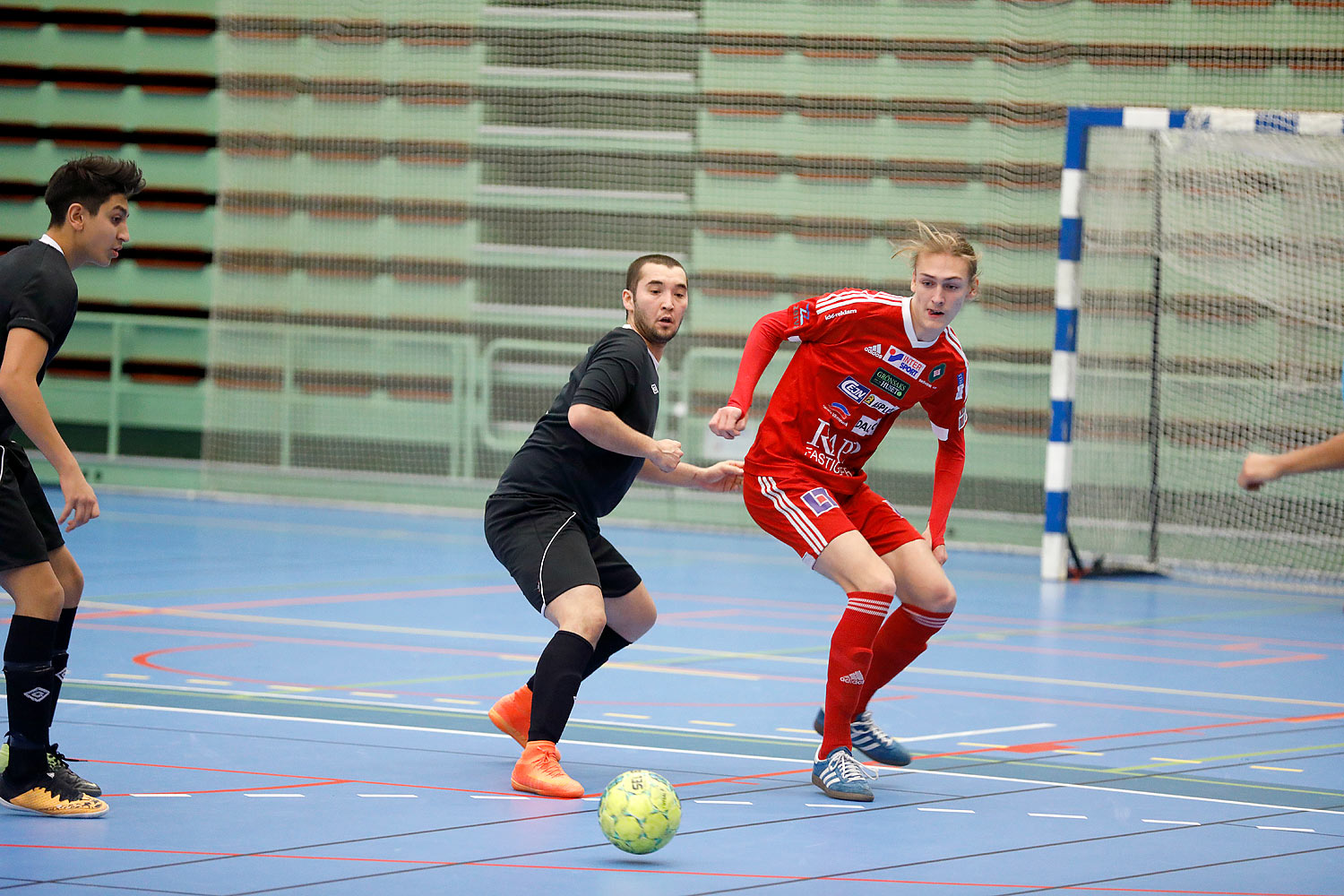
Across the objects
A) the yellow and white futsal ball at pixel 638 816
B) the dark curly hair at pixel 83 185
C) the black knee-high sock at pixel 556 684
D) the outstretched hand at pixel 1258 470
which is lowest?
the yellow and white futsal ball at pixel 638 816


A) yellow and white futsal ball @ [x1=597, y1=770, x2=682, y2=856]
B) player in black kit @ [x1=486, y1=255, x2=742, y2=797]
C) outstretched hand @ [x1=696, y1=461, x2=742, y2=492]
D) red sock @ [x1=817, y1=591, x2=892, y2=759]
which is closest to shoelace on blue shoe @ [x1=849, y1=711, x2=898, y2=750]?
red sock @ [x1=817, y1=591, x2=892, y2=759]

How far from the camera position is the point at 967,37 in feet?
47.3

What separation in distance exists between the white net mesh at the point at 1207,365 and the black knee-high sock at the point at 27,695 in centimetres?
909

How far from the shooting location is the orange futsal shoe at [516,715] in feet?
18.8

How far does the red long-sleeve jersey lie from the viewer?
5.79 m

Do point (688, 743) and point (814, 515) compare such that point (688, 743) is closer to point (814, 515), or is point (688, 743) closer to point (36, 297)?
point (814, 515)

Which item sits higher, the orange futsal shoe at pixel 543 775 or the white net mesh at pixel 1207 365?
the white net mesh at pixel 1207 365

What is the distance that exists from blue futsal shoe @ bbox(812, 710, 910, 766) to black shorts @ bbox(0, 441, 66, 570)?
2.58 m

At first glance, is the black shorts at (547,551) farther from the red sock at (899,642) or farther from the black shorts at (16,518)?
the black shorts at (16,518)

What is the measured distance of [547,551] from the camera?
5.47m

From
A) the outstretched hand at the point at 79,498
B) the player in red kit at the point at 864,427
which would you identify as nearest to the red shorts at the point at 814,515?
the player in red kit at the point at 864,427

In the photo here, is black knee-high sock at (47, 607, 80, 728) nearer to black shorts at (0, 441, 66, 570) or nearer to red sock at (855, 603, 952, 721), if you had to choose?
black shorts at (0, 441, 66, 570)

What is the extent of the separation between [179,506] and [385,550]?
3352 millimetres

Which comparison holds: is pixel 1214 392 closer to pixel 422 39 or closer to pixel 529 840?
pixel 422 39
